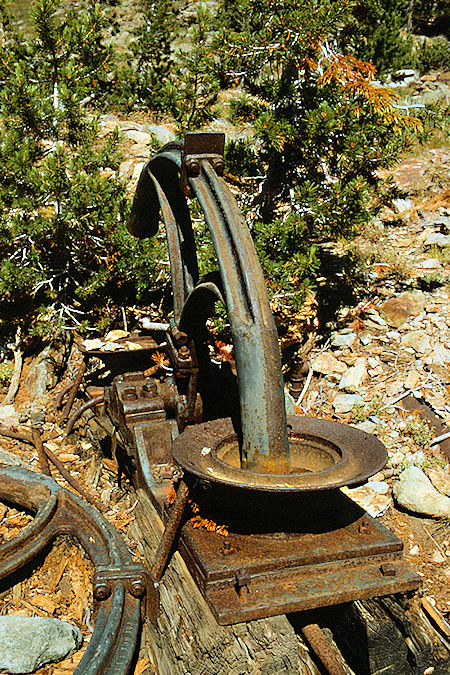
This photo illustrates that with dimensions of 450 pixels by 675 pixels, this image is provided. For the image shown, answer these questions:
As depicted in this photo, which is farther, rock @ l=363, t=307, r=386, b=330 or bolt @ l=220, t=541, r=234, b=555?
rock @ l=363, t=307, r=386, b=330

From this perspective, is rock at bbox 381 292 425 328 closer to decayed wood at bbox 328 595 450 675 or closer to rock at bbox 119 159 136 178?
decayed wood at bbox 328 595 450 675

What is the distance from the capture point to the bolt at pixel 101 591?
2.52 m

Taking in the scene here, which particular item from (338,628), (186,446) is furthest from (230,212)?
(338,628)

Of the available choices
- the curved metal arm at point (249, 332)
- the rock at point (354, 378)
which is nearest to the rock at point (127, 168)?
the rock at point (354, 378)

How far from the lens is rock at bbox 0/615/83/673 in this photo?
2.28 metres

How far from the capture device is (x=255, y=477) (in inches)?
78.9

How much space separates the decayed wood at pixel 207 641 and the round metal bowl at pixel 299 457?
1.60ft

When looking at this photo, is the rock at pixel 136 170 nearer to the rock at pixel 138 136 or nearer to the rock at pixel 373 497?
the rock at pixel 138 136

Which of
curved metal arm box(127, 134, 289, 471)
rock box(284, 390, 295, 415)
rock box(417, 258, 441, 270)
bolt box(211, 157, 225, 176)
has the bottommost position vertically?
rock box(284, 390, 295, 415)

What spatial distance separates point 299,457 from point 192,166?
1.38 metres

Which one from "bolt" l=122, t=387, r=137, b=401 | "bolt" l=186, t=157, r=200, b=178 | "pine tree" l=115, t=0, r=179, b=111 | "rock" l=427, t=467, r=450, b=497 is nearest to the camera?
"bolt" l=186, t=157, r=200, b=178

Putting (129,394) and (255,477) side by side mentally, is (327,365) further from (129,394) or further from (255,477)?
(255,477)

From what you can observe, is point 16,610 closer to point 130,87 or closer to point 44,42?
point 44,42

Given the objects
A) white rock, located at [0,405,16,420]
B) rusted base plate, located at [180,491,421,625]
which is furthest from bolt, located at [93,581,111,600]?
white rock, located at [0,405,16,420]
